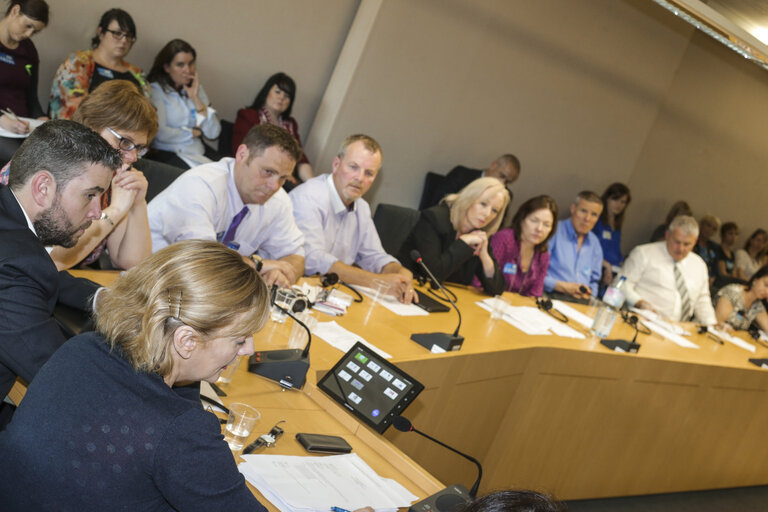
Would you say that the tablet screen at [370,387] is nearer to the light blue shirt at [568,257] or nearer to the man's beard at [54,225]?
the man's beard at [54,225]

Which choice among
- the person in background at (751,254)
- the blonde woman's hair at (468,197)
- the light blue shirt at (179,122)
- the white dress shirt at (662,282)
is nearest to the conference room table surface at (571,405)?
the blonde woman's hair at (468,197)

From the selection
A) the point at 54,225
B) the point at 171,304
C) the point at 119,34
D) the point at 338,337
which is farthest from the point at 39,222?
the point at 119,34

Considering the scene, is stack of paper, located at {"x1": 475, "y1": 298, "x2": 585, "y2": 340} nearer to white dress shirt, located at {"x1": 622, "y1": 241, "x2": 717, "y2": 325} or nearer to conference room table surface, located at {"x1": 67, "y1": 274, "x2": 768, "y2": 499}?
conference room table surface, located at {"x1": 67, "y1": 274, "x2": 768, "y2": 499}

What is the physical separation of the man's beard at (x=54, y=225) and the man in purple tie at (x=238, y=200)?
1.08m

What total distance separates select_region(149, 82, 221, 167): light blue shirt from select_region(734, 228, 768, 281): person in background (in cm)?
706

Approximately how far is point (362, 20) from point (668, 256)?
3021mm

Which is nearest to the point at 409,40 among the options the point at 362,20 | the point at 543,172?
the point at 362,20

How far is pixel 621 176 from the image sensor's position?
771cm

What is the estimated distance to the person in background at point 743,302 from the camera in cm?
563

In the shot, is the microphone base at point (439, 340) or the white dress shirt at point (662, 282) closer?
the microphone base at point (439, 340)

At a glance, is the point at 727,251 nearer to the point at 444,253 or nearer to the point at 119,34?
the point at 444,253

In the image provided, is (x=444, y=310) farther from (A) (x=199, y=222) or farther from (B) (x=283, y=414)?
(B) (x=283, y=414)

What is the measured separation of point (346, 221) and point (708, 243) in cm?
600

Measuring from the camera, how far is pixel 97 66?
4.33 metres
